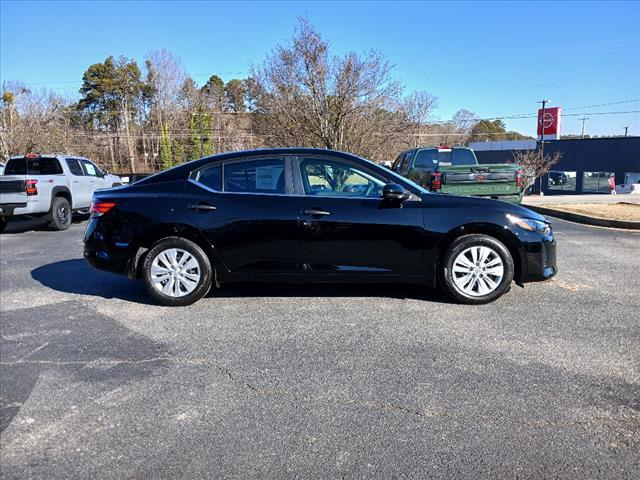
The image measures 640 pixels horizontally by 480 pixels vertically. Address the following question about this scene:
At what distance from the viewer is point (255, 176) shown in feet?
17.4

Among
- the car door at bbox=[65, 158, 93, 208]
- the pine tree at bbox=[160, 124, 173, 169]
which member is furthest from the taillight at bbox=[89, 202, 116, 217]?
the pine tree at bbox=[160, 124, 173, 169]

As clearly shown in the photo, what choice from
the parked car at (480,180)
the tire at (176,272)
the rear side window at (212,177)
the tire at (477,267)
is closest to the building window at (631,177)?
the parked car at (480,180)

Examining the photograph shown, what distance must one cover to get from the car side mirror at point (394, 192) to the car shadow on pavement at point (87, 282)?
274 centimetres

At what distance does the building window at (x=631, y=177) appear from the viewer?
37156 millimetres

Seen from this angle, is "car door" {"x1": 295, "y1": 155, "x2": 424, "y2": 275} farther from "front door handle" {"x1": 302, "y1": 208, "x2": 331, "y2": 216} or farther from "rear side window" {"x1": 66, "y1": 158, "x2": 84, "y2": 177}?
"rear side window" {"x1": 66, "y1": 158, "x2": 84, "y2": 177}

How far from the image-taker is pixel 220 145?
136ft

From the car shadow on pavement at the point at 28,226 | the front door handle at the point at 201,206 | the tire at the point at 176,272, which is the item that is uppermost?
the front door handle at the point at 201,206

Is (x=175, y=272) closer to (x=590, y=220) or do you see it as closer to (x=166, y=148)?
(x=590, y=220)

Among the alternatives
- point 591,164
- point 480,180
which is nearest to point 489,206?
point 480,180

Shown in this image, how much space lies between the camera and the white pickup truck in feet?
36.1

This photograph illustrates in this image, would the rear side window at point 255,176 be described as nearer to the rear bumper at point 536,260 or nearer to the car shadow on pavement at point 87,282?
the car shadow on pavement at point 87,282

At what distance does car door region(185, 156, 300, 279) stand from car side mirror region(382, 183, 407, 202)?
90cm

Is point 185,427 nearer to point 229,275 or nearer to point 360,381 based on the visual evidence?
point 360,381

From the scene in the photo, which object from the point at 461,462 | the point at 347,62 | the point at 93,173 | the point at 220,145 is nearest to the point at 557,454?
the point at 461,462
